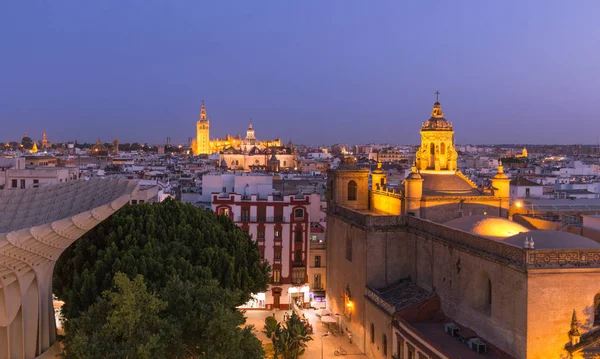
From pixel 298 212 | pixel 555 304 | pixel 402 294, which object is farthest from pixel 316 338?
pixel 555 304

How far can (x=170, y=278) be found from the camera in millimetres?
24062

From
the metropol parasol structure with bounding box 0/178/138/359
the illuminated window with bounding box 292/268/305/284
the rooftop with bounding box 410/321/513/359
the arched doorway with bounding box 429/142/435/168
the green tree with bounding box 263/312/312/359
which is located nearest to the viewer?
the metropol parasol structure with bounding box 0/178/138/359

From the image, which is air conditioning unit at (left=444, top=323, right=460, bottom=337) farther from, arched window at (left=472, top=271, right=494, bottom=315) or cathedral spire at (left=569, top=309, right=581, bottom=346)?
cathedral spire at (left=569, top=309, right=581, bottom=346)

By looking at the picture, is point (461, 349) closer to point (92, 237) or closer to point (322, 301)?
point (92, 237)

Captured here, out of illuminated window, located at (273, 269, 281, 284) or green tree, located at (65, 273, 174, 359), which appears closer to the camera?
green tree, located at (65, 273, 174, 359)

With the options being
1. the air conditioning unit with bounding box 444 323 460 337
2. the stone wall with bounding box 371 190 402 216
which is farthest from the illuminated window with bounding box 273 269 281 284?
the air conditioning unit with bounding box 444 323 460 337

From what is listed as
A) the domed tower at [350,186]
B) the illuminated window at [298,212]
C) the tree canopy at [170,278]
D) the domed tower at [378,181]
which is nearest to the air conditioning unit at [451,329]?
the tree canopy at [170,278]

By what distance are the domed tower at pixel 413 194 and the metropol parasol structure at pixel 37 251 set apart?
47.2ft

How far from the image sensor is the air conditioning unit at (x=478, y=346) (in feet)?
78.7

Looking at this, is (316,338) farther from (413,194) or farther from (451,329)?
(451,329)

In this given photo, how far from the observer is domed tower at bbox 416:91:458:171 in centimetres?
3706

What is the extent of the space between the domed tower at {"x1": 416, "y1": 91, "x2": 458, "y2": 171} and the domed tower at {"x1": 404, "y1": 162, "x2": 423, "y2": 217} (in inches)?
136

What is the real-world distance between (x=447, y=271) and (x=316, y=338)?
1058cm

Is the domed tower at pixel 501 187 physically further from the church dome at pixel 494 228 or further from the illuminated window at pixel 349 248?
the illuminated window at pixel 349 248
